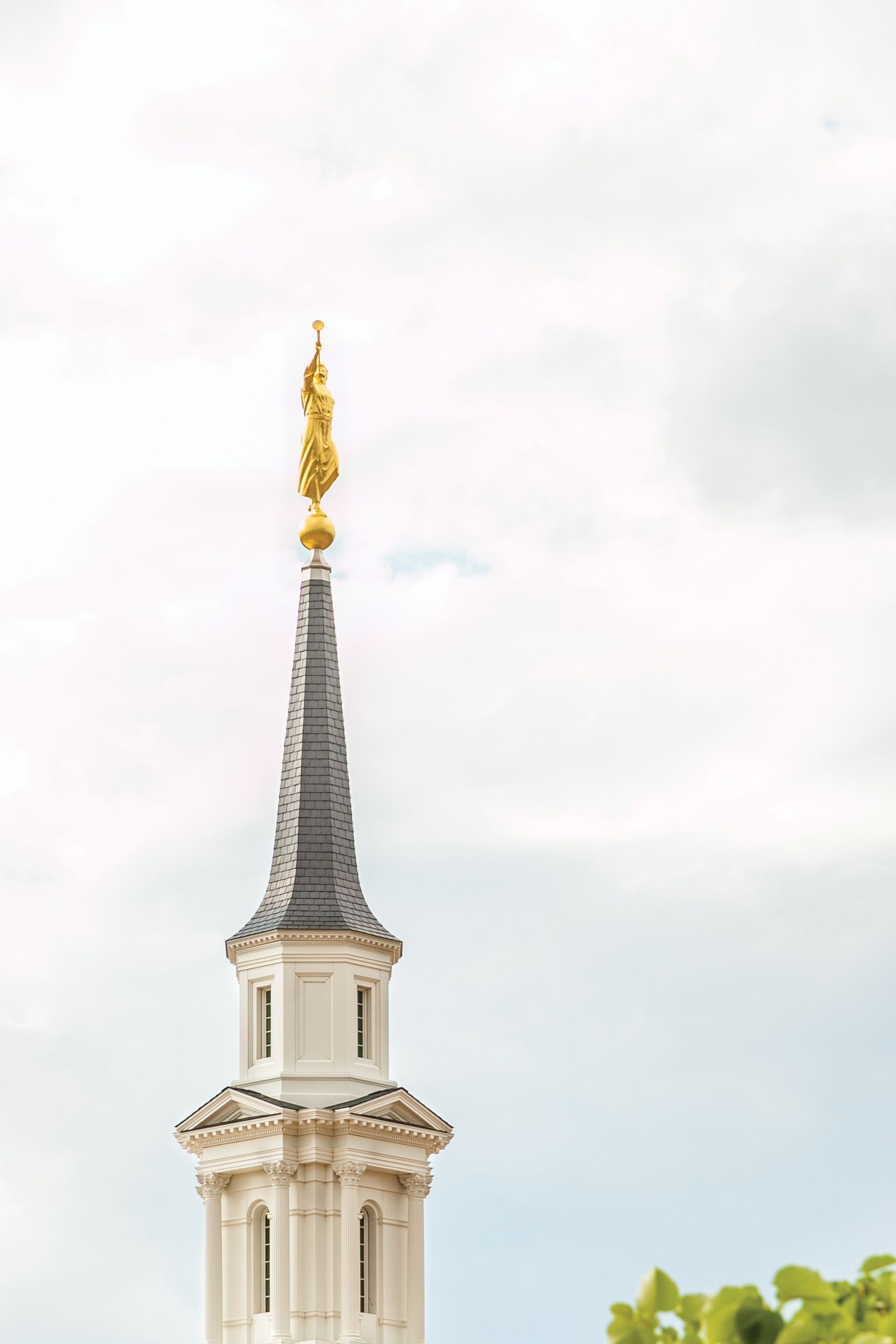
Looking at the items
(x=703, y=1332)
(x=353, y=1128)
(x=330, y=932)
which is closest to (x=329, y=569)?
(x=330, y=932)

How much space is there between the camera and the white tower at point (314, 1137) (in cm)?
6306

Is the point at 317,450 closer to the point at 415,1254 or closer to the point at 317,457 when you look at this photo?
the point at 317,457

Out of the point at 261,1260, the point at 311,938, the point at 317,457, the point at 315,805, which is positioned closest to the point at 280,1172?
the point at 261,1260

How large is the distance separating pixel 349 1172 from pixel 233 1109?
3.59 m

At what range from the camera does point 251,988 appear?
217 feet

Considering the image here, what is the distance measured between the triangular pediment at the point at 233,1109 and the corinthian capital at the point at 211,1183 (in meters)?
1.24

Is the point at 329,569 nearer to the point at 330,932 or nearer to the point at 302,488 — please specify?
the point at 302,488

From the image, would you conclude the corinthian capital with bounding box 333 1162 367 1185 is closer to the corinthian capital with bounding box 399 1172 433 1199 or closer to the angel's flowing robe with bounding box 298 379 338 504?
the corinthian capital with bounding box 399 1172 433 1199

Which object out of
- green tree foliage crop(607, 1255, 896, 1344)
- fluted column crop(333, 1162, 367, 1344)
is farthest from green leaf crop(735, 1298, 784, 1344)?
fluted column crop(333, 1162, 367, 1344)

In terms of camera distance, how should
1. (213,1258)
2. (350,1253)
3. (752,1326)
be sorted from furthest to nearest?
(213,1258) < (350,1253) < (752,1326)

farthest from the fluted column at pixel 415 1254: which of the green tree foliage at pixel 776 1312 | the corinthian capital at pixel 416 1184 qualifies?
the green tree foliage at pixel 776 1312

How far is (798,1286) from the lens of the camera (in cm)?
986

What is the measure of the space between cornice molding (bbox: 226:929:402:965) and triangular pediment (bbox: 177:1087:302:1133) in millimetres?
3923

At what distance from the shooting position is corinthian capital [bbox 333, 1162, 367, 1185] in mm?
63344
